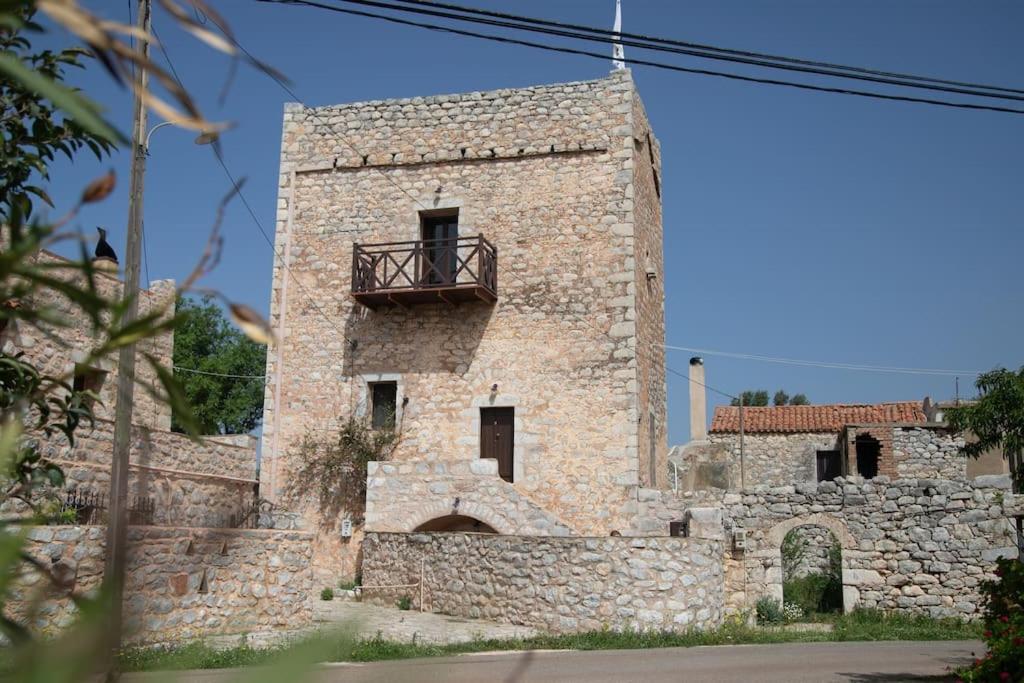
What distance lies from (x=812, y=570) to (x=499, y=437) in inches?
252

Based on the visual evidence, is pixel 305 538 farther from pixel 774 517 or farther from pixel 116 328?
pixel 116 328

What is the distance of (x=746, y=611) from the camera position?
13398mm

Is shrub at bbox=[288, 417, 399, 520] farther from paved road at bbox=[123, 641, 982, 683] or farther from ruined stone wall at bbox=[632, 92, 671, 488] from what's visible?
paved road at bbox=[123, 641, 982, 683]

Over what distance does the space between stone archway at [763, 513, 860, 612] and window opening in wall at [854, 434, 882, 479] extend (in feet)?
26.6

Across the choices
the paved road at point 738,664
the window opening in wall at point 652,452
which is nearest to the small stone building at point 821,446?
the window opening in wall at point 652,452

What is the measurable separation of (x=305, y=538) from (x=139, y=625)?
11.1 meters

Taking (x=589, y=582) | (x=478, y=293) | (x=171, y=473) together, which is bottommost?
(x=589, y=582)

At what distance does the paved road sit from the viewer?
8320mm

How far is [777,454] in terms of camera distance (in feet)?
77.5

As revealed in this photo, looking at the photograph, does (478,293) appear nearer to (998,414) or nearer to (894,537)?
(894,537)

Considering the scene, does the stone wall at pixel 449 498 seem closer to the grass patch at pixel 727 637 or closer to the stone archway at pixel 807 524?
the grass patch at pixel 727 637

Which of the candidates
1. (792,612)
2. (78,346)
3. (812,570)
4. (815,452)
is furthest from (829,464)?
(78,346)

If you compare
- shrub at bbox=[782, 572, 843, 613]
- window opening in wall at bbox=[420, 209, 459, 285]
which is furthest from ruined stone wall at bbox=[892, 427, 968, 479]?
window opening in wall at bbox=[420, 209, 459, 285]

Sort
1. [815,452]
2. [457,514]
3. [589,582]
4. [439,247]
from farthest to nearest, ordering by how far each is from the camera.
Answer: [815,452], [439,247], [457,514], [589,582]
